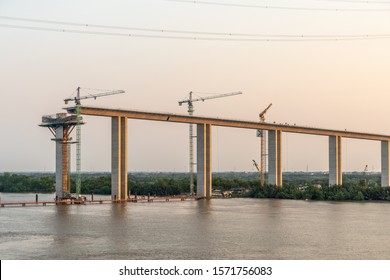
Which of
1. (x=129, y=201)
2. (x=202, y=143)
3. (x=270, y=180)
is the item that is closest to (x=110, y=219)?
(x=129, y=201)

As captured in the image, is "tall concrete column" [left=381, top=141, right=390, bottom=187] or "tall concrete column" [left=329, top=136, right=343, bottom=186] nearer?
"tall concrete column" [left=329, top=136, right=343, bottom=186]

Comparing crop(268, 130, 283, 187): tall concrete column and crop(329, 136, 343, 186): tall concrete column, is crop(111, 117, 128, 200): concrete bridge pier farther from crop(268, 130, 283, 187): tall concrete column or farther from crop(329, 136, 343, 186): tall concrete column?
crop(329, 136, 343, 186): tall concrete column

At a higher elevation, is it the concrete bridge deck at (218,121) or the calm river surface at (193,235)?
the concrete bridge deck at (218,121)

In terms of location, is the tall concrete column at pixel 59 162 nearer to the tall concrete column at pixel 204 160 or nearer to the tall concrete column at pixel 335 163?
the tall concrete column at pixel 204 160

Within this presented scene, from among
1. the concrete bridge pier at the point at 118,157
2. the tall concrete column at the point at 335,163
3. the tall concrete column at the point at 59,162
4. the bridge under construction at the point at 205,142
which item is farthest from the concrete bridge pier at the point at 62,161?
the tall concrete column at the point at 335,163

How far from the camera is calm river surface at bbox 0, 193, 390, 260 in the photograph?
31688 millimetres

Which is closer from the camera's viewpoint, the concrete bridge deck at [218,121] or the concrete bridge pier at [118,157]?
the concrete bridge deck at [218,121]

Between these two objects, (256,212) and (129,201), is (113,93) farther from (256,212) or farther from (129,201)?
(256,212)

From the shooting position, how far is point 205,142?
85.7 m

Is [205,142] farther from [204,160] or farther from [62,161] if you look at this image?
[62,161]

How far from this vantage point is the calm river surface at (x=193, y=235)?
31.7m

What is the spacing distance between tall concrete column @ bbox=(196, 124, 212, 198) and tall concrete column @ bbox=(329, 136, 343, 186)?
25.4 metres

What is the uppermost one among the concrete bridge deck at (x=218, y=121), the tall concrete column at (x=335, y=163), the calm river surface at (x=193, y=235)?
the concrete bridge deck at (x=218, y=121)

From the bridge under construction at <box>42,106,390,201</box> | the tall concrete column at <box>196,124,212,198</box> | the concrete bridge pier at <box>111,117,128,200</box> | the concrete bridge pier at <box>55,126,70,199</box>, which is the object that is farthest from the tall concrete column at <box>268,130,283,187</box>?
the concrete bridge pier at <box>55,126,70,199</box>
